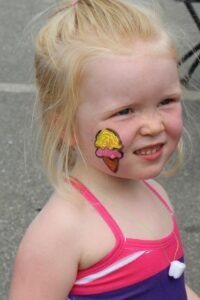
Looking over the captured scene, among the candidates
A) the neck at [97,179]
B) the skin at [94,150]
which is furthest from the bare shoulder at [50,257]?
the neck at [97,179]

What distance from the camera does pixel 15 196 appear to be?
3480 mm

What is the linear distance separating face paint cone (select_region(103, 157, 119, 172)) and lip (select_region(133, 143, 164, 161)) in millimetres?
53

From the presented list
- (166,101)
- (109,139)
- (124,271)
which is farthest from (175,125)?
(124,271)

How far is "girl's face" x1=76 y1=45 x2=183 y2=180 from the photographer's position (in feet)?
4.41

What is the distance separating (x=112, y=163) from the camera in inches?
56.1

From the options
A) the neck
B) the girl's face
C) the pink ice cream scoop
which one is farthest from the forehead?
the neck

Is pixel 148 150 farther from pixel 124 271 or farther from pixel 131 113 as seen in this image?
pixel 124 271

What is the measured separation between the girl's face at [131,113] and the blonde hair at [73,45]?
29mm

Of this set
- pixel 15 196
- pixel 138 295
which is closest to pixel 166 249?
pixel 138 295

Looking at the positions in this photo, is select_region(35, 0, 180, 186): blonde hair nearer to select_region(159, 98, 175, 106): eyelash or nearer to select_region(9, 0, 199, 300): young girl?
select_region(9, 0, 199, 300): young girl

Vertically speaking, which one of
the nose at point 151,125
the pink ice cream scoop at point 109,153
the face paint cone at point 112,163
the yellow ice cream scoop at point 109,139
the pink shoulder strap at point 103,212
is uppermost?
the nose at point 151,125

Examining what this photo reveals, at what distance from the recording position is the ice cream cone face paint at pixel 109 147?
1.37 m

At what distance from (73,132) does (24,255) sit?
30 cm

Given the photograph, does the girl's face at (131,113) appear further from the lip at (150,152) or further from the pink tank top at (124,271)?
the pink tank top at (124,271)
